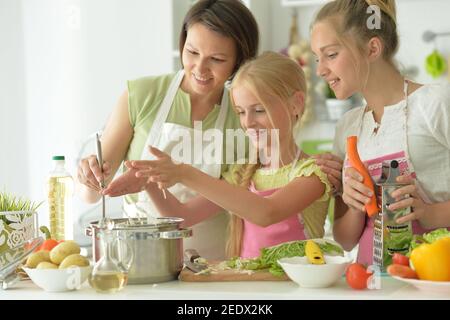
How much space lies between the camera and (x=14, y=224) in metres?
1.59

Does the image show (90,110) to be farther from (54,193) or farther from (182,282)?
(182,282)

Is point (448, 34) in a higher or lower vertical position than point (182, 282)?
higher

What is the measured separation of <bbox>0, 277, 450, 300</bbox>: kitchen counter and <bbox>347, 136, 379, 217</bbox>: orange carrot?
0.16 m

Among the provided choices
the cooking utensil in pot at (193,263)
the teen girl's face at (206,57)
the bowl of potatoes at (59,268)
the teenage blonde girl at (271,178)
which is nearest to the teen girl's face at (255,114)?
the teenage blonde girl at (271,178)

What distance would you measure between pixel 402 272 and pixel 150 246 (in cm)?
51

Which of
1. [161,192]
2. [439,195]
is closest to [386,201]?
[439,195]

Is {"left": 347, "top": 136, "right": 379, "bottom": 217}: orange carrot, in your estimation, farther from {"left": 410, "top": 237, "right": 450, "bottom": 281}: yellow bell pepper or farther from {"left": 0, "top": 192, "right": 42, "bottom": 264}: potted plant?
{"left": 0, "top": 192, "right": 42, "bottom": 264}: potted plant

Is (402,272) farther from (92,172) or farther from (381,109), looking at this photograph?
(92,172)

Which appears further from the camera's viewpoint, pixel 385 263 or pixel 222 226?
pixel 222 226

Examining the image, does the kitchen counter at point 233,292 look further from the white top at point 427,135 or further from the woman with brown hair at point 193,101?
the woman with brown hair at point 193,101

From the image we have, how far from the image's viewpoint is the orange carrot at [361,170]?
156 centimetres

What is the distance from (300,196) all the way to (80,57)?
6.83 ft

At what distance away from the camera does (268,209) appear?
1656 mm

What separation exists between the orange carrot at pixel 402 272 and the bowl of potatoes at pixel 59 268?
0.60 m
